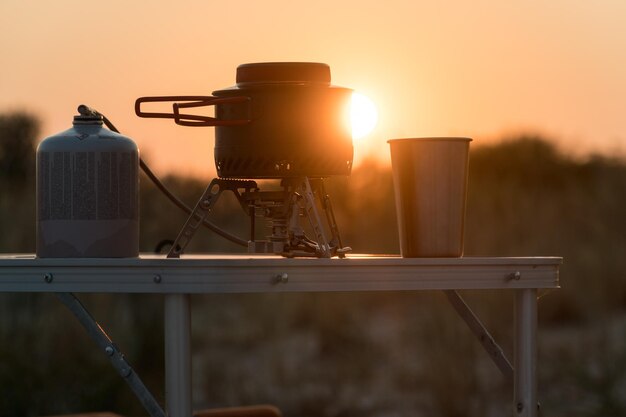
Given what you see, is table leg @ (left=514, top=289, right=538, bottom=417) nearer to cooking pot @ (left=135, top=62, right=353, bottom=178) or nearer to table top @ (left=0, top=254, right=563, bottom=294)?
table top @ (left=0, top=254, right=563, bottom=294)

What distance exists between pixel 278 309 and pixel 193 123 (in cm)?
523

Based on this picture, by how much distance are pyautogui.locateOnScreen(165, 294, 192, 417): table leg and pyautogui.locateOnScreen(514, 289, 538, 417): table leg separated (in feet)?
2.59

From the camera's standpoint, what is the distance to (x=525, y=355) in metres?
2.98

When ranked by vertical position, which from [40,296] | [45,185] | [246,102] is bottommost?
[40,296]

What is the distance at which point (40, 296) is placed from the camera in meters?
6.83

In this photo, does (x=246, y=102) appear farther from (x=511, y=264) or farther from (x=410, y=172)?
(x=511, y=264)

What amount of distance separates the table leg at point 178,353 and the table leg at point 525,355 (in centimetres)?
79

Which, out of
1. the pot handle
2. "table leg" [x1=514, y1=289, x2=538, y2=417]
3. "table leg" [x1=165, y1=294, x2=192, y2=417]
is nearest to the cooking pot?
the pot handle

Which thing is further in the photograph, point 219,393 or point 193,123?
point 219,393

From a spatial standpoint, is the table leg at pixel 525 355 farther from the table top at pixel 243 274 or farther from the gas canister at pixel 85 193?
the gas canister at pixel 85 193

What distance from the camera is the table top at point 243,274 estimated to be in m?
2.73

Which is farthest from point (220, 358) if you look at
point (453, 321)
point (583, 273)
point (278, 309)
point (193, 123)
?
point (193, 123)

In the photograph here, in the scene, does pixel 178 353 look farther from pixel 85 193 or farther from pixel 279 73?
pixel 279 73

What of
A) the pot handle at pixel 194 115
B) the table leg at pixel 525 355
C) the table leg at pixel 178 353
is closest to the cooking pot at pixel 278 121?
the pot handle at pixel 194 115
